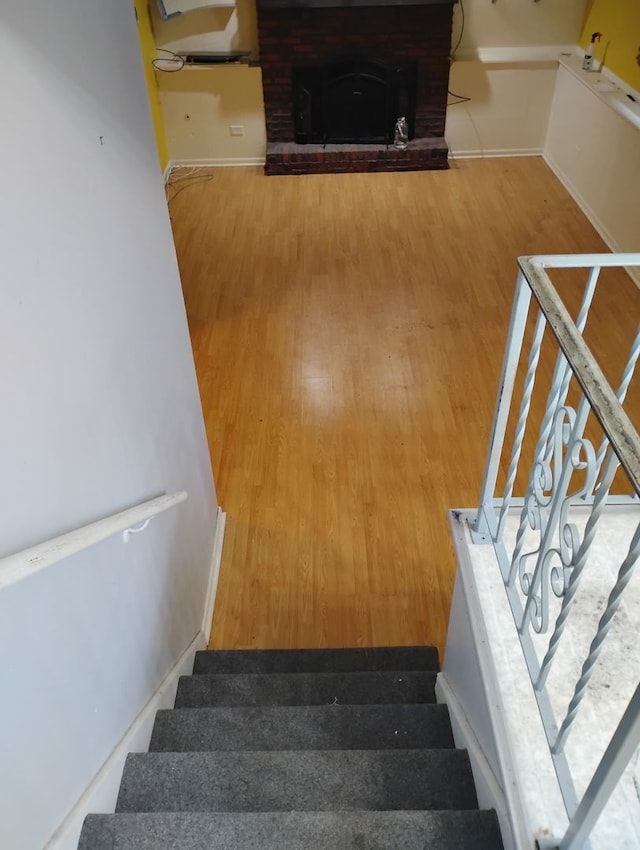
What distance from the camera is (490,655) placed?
1.48m

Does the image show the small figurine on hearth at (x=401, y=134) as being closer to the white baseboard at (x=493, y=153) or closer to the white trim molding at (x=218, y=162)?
the white baseboard at (x=493, y=153)

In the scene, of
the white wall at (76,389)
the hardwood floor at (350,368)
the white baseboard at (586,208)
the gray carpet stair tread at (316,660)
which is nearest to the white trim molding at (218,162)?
the hardwood floor at (350,368)

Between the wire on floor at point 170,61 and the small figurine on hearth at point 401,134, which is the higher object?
the wire on floor at point 170,61

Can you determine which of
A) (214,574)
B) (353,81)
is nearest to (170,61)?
(353,81)

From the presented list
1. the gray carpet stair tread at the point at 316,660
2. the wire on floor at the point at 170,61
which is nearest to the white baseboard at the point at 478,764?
the gray carpet stair tread at the point at 316,660

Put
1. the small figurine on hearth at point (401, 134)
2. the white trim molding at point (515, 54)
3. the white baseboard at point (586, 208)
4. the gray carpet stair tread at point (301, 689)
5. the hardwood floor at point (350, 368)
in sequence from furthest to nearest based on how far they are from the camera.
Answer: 1. the small figurine on hearth at point (401, 134)
2. the white trim molding at point (515, 54)
3. the white baseboard at point (586, 208)
4. the hardwood floor at point (350, 368)
5. the gray carpet stair tread at point (301, 689)

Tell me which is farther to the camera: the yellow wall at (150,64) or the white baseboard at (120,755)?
the yellow wall at (150,64)

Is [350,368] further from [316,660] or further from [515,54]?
[515,54]

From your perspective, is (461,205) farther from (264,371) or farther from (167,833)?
(167,833)

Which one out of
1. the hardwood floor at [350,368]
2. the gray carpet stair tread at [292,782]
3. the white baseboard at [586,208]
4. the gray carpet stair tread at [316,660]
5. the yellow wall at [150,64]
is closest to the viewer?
the gray carpet stair tread at [292,782]

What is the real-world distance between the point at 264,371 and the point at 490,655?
2.69 metres

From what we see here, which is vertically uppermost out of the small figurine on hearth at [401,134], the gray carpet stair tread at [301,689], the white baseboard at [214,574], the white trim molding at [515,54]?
the white trim molding at [515,54]

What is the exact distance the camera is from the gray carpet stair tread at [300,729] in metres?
1.88

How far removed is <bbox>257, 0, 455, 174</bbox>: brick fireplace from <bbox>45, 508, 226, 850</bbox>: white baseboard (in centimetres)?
470
